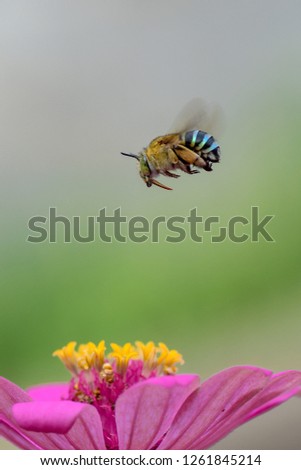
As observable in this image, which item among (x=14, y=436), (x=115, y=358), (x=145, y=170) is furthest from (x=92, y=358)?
(x=145, y=170)

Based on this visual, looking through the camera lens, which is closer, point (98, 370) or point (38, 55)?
point (98, 370)

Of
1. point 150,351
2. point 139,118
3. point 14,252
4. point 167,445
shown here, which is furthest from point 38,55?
point 167,445

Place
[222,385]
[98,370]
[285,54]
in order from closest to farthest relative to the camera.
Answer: [222,385] → [98,370] → [285,54]

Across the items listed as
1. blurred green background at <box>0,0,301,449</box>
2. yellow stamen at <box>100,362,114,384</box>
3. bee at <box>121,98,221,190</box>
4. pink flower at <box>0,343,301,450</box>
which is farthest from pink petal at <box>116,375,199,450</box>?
blurred green background at <box>0,0,301,449</box>

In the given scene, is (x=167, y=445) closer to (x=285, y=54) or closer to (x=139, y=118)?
(x=139, y=118)

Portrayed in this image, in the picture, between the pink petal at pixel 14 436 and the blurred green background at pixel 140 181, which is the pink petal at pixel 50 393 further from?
the blurred green background at pixel 140 181

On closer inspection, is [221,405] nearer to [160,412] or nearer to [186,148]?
[160,412]
